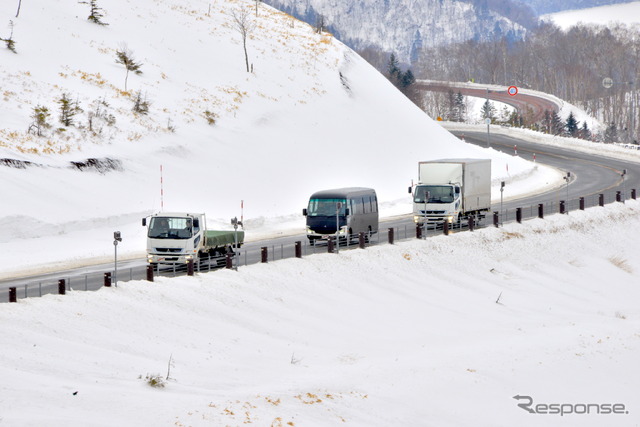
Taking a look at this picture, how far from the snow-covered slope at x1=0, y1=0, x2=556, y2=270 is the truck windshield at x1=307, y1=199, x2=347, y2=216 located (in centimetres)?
912

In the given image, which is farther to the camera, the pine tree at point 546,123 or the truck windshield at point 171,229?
the pine tree at point 546,123

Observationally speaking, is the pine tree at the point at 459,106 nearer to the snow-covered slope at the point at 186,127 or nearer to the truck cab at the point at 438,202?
the snow-covered slope at the point at 186,127

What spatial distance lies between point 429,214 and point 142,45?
3294 cm

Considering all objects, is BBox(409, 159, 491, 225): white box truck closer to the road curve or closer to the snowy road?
the snowy road

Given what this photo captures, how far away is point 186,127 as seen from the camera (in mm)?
61938

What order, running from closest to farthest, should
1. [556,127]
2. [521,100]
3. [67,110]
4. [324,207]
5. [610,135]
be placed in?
1. [324,207]
2. [67,110]
3. [610,135]
4. [556,127]
5. [521,100]

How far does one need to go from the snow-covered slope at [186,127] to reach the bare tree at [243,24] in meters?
0.74

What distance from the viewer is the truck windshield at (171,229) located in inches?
1320

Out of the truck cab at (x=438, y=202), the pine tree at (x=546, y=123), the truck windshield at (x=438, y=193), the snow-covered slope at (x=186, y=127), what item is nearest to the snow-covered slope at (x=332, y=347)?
the truck cab at (x=438, y=202)

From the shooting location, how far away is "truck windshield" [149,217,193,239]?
33.5 metres

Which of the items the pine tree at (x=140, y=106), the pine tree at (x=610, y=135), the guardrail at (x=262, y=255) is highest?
the pine tree at (x=140, y=106)

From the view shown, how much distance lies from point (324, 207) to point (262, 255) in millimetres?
6557

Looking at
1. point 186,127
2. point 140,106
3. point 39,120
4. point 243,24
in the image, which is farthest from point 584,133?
point 39,120

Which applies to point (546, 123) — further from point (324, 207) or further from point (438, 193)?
point (324, 207)
